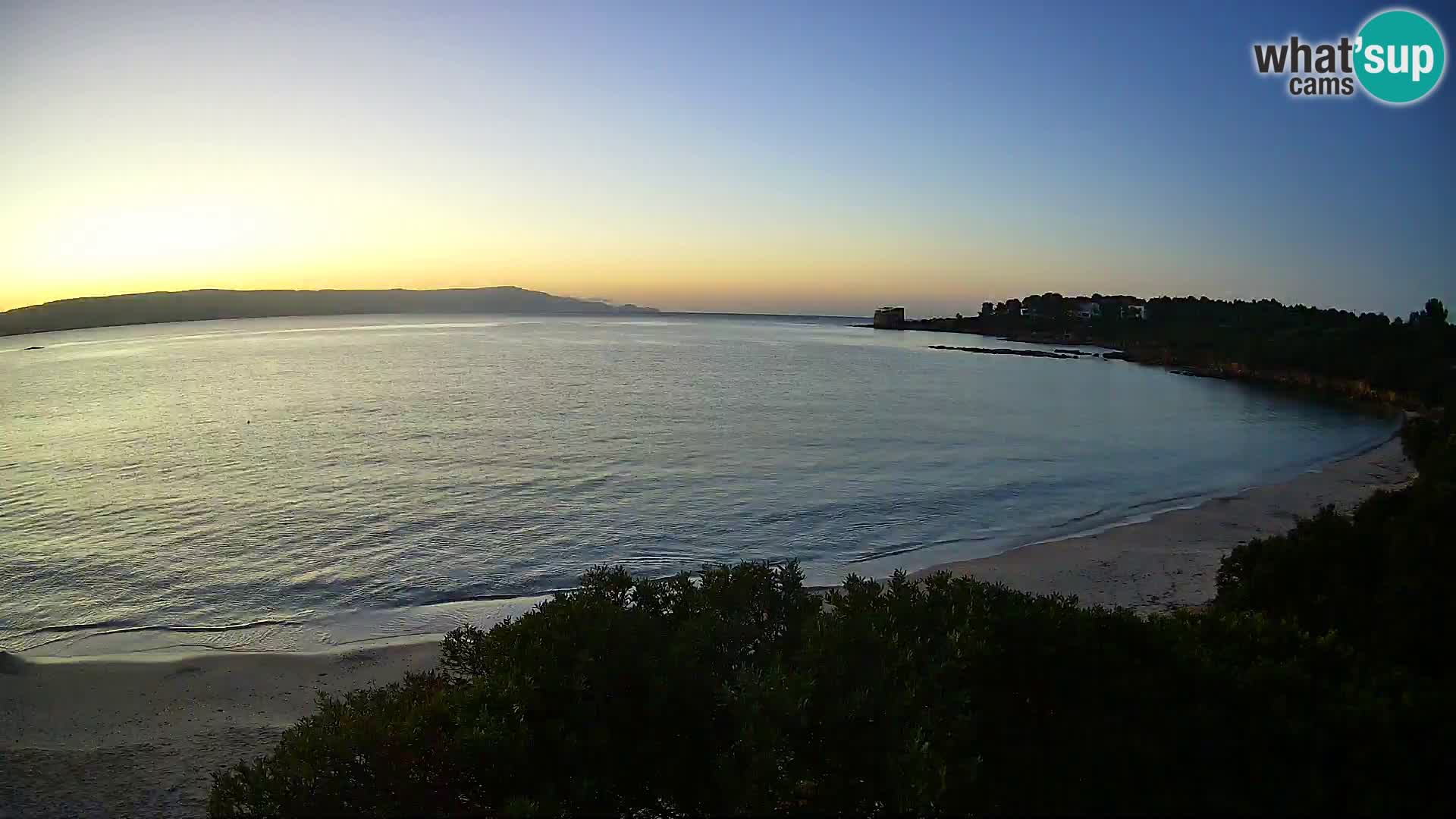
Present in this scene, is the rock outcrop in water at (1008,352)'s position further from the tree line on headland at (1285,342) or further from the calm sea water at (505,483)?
the calm sea water at (505,483)

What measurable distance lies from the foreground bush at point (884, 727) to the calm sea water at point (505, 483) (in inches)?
337

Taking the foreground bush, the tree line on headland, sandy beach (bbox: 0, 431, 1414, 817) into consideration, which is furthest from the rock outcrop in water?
the foreground bush

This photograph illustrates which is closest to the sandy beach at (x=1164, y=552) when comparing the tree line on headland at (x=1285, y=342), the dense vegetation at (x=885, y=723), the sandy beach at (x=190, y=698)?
the sandy beach at (x=190, y=698)

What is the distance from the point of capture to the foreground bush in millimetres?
4402

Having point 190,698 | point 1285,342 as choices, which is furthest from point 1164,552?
point 1285,342

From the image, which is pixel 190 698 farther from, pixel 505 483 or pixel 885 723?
pixel 505 483

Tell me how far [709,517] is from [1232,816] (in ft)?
52.0

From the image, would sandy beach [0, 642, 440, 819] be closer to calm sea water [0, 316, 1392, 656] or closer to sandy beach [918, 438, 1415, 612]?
calm sea water [0, 316, 1392, 656]

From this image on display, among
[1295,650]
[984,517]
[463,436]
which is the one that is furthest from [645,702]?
[463,436]

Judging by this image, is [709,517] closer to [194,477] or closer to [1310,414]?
[194,477]

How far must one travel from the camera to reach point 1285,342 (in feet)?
228

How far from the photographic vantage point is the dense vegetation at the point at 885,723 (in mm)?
4402

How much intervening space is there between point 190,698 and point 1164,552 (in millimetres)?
17513

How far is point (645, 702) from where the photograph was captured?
5.16m
